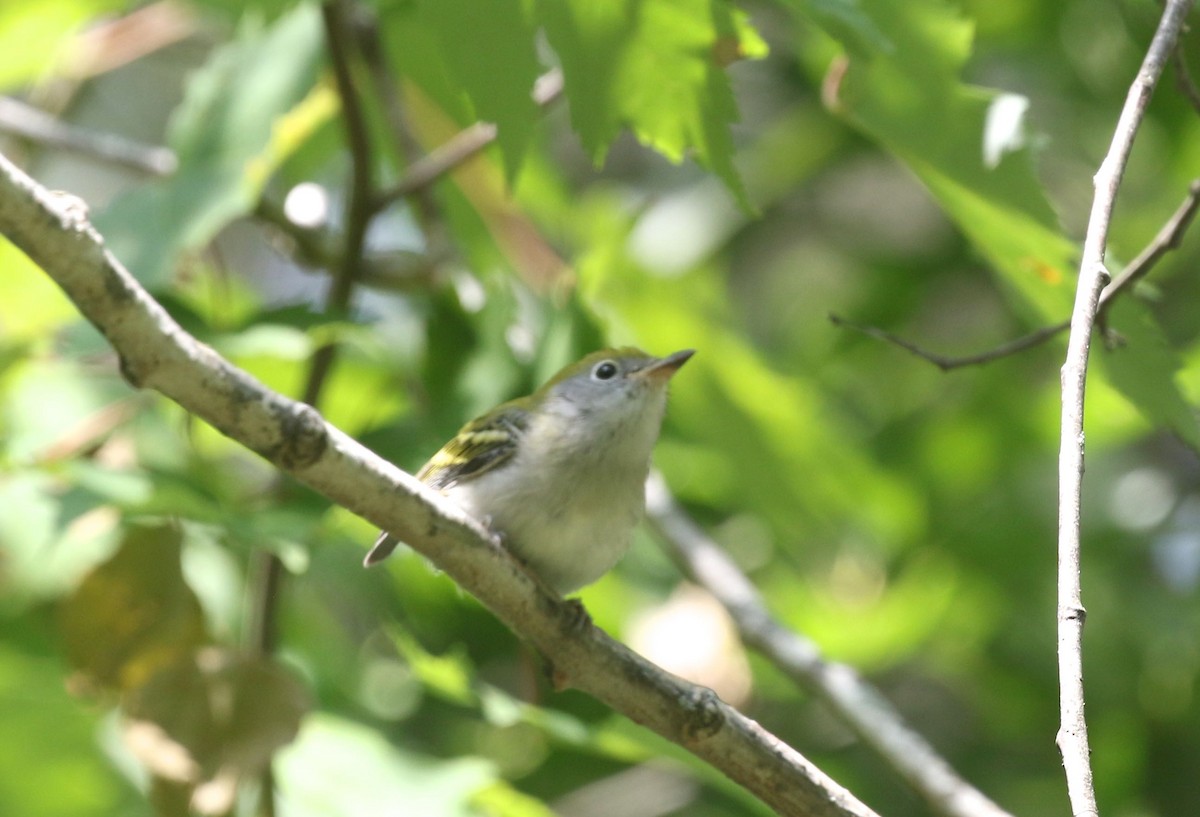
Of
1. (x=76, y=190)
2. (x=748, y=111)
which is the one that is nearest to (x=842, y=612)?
(x=748, y=111)

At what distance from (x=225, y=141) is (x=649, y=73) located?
166cm

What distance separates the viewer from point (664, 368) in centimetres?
323

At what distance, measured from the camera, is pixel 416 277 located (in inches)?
154

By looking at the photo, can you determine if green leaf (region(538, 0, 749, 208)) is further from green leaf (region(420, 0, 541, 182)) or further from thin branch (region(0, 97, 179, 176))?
thin branch (region(0, 97, 179, 176))

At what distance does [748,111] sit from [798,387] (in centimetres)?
311

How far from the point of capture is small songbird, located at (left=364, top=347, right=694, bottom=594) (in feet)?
9.25

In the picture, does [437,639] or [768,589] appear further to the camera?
[768,589]

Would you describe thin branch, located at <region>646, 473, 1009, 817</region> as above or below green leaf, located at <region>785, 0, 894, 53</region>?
below

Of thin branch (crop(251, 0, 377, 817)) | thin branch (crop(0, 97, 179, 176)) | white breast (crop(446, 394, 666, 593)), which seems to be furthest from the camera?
thin branch (crop(0, 97, 179, 176))

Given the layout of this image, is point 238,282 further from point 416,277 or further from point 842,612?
point 842,612

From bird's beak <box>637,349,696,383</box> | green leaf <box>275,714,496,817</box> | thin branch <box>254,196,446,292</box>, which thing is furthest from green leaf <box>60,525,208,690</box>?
bird's beak <box>637,349,696,383</box>

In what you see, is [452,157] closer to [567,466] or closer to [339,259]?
[339,259]

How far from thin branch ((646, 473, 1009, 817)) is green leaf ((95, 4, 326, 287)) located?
4.91ft

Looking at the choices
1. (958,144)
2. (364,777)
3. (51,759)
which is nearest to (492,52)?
(958,144)
